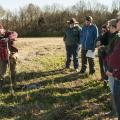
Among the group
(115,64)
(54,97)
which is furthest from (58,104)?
(115,64)

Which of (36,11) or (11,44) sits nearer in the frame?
(11,44)

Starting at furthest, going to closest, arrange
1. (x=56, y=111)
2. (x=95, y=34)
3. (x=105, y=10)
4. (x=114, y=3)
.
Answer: (x=114, y=3) → (x=105, y=10) → (x=95, y=34) → (x=56, y=111)

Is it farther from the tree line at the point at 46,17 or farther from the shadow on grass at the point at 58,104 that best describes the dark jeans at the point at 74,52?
the tree line at the point at 46,17

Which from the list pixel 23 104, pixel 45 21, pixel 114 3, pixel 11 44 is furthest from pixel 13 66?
pixel 114 3

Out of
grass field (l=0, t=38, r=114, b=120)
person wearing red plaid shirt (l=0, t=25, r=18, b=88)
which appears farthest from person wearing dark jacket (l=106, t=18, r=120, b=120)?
person wearing red plaid shirt (l=0, t=25, r=18, b=88)

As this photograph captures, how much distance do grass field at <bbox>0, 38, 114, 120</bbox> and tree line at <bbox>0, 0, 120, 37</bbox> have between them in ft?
86.3

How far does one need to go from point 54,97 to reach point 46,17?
112 feet

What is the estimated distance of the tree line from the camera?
39438mm

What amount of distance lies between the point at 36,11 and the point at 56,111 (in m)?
34.8

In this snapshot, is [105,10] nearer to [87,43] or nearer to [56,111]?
[87,43]

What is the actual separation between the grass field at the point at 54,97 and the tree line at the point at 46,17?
86.3 ft

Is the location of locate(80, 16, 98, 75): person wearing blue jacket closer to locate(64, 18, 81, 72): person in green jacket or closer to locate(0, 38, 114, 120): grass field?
locate(64, 18, 81, 72): person in green jacket

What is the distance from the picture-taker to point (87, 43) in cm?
1172

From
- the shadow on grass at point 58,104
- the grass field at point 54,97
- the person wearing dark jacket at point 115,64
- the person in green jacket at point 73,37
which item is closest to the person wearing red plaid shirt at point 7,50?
the grass field at point 54,97
